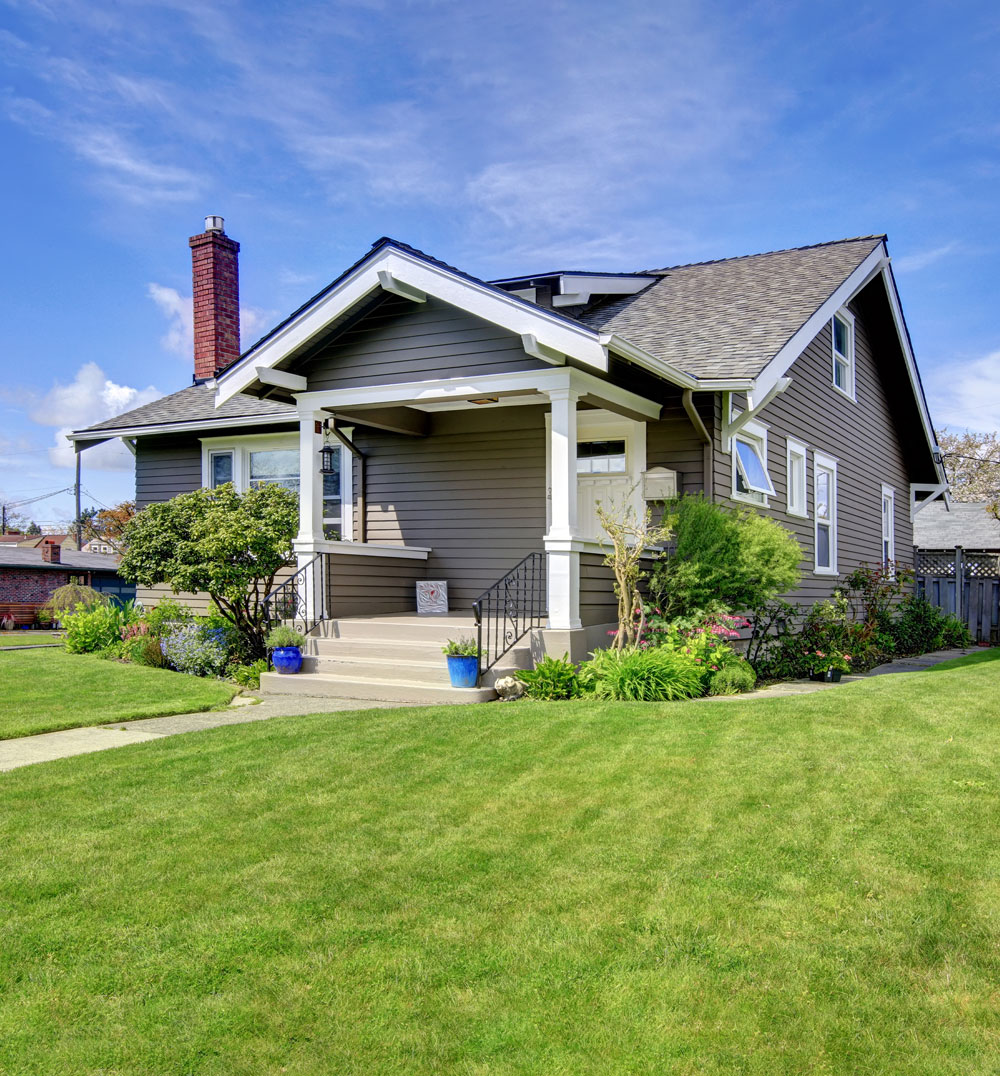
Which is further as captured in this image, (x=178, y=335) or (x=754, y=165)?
(x=178, y=335)

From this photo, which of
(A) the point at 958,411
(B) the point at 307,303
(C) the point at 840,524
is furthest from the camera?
(A) the point at 958,411

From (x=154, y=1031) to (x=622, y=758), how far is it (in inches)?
137

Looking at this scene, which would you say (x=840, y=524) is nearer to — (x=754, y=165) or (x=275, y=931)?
(x=754, y=165)

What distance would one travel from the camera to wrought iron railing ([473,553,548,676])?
8898 millimetres

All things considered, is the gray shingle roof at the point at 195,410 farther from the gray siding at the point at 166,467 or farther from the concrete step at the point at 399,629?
the concrete step at the point at 399,629

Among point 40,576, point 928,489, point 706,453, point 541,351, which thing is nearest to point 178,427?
point 541,351

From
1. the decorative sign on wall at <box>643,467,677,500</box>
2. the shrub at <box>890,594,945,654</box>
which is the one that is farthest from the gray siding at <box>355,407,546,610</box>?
the shrub at <box>890,594,945,654</box>

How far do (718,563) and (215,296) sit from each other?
414 inches

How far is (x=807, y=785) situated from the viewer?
5.09 meters

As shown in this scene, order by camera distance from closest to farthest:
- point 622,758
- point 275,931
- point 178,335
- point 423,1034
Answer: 1. point 423,1034
2. point 275,931
3. point 622,758
4. point 178,335

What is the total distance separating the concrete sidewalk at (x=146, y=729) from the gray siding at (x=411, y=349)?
3.76 m

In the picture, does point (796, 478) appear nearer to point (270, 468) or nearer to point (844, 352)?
point (844, 352)

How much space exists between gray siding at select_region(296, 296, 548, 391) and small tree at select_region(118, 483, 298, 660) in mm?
1687

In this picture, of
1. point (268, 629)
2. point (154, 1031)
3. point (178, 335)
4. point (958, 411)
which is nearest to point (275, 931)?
point (154, 1031)
